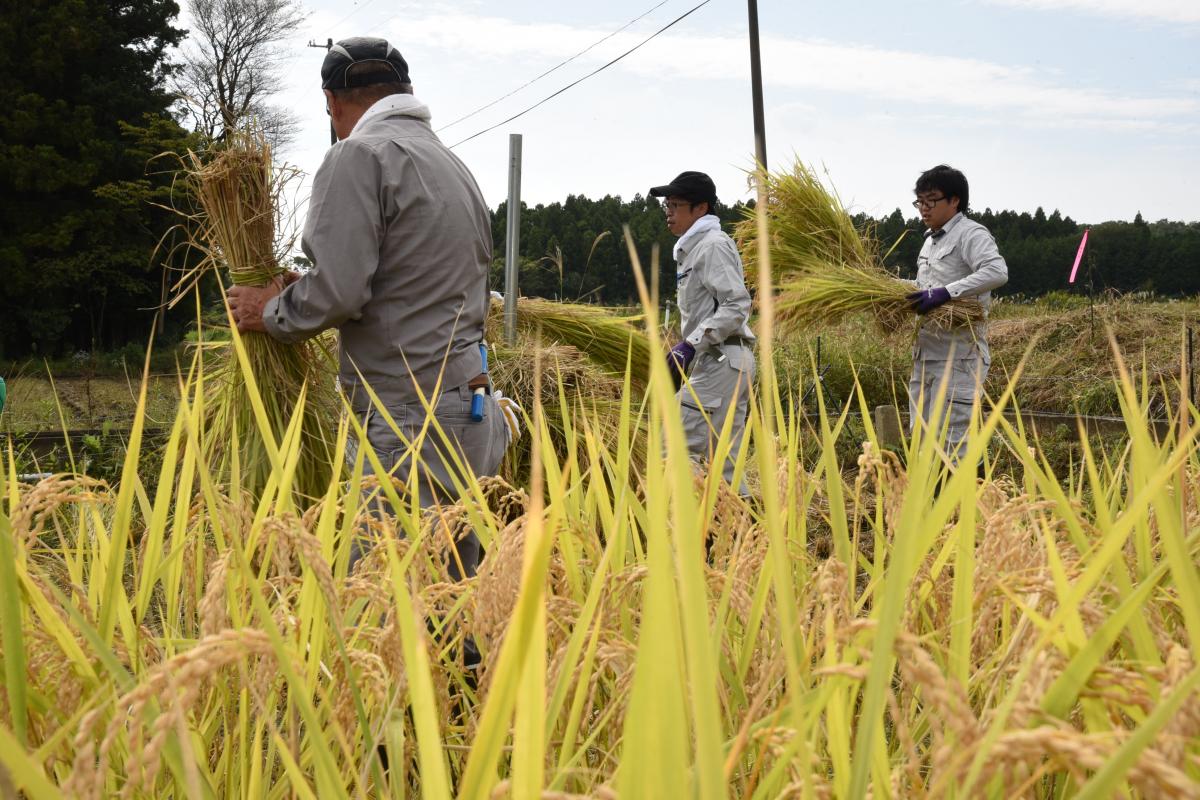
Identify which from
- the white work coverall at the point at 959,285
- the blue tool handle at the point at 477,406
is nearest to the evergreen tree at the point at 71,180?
the white work coverall at the point at 959,285

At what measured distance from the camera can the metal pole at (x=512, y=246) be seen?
4.51m

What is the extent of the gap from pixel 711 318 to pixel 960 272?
137 centimetres

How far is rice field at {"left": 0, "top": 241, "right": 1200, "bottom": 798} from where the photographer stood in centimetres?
48

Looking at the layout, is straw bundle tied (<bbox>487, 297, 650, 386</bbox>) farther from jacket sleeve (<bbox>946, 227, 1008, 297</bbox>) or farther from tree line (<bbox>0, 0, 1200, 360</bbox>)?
tree line (<bbox>0, 0, 1200, 360</bbox>)

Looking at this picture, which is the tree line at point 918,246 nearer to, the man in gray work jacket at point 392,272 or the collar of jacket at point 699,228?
the collar of jacket at point 699,228

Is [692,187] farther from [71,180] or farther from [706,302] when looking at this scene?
[71,180]

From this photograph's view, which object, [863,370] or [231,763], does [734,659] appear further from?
[863,370]

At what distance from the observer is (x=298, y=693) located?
0.66 m

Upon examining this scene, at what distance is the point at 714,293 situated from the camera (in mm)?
4527

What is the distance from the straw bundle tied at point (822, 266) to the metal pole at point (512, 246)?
4.10 ft

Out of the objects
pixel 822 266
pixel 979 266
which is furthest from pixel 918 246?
pixel 979 266

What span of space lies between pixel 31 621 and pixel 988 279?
14.6 feet

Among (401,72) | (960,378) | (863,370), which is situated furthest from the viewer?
(863,370)

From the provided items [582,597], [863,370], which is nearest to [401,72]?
[582,597]
